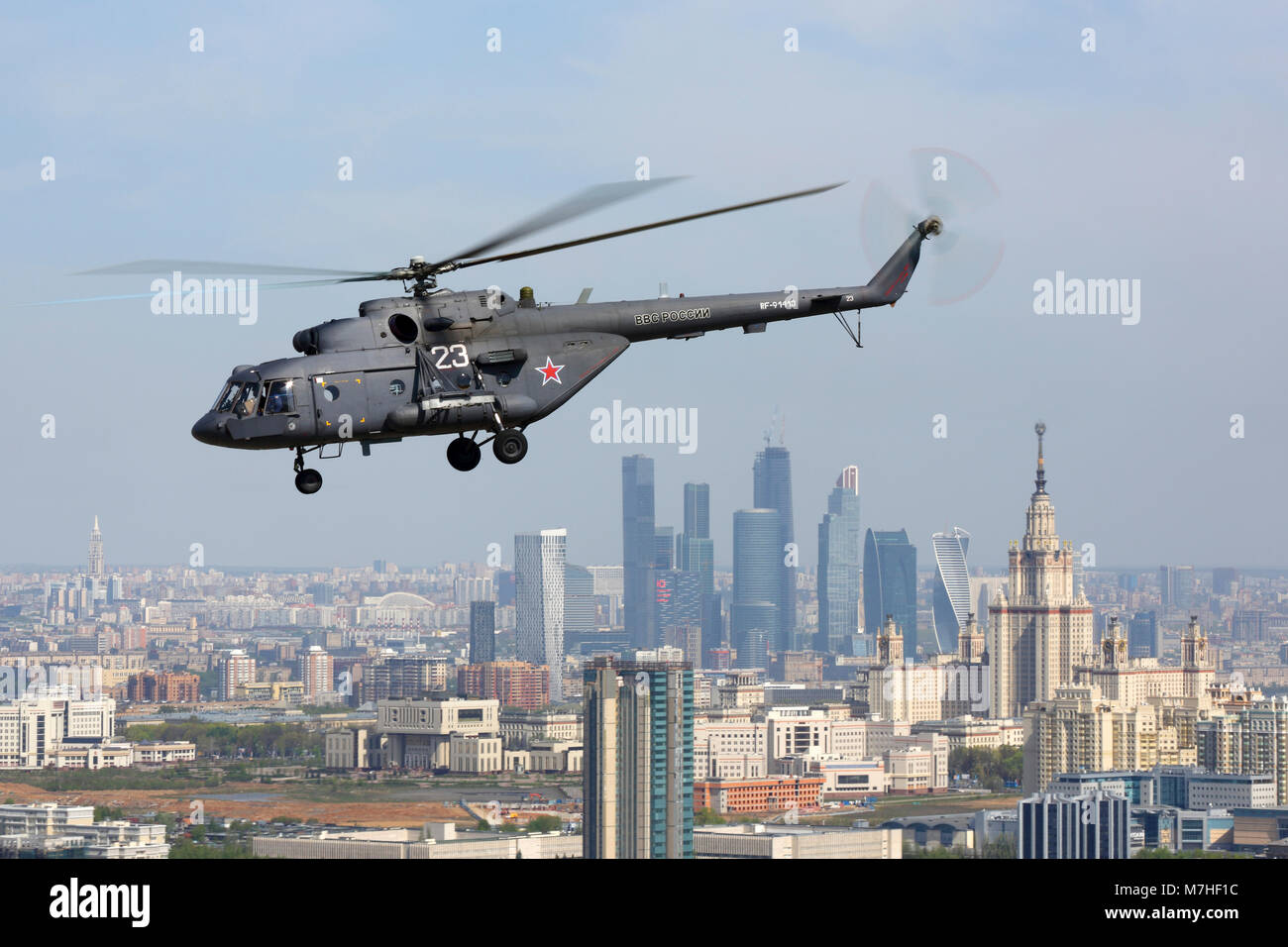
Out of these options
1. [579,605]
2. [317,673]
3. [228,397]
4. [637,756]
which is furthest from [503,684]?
[228,397]

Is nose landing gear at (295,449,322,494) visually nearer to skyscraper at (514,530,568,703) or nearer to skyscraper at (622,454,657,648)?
skyscraper at (514,530,568,703)

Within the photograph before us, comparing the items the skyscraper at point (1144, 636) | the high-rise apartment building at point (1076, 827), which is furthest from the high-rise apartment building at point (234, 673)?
the skyscraper at point (1144, 636)

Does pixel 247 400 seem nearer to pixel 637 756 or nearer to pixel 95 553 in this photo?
pixel 637 756

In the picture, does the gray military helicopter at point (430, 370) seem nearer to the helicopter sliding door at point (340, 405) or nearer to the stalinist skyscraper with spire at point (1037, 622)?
the helicopter sliding door at point (340, 405)

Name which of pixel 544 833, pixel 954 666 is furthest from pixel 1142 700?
pixel 544 833

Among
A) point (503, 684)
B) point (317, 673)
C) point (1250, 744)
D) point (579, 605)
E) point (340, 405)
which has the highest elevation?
point (340, 405)

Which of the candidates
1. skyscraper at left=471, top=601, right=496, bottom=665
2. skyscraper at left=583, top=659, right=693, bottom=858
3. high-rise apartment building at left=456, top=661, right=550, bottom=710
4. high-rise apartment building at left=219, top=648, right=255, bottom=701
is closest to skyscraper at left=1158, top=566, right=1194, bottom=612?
skyscraper at left=471, top=601, right=496, bottom=665
